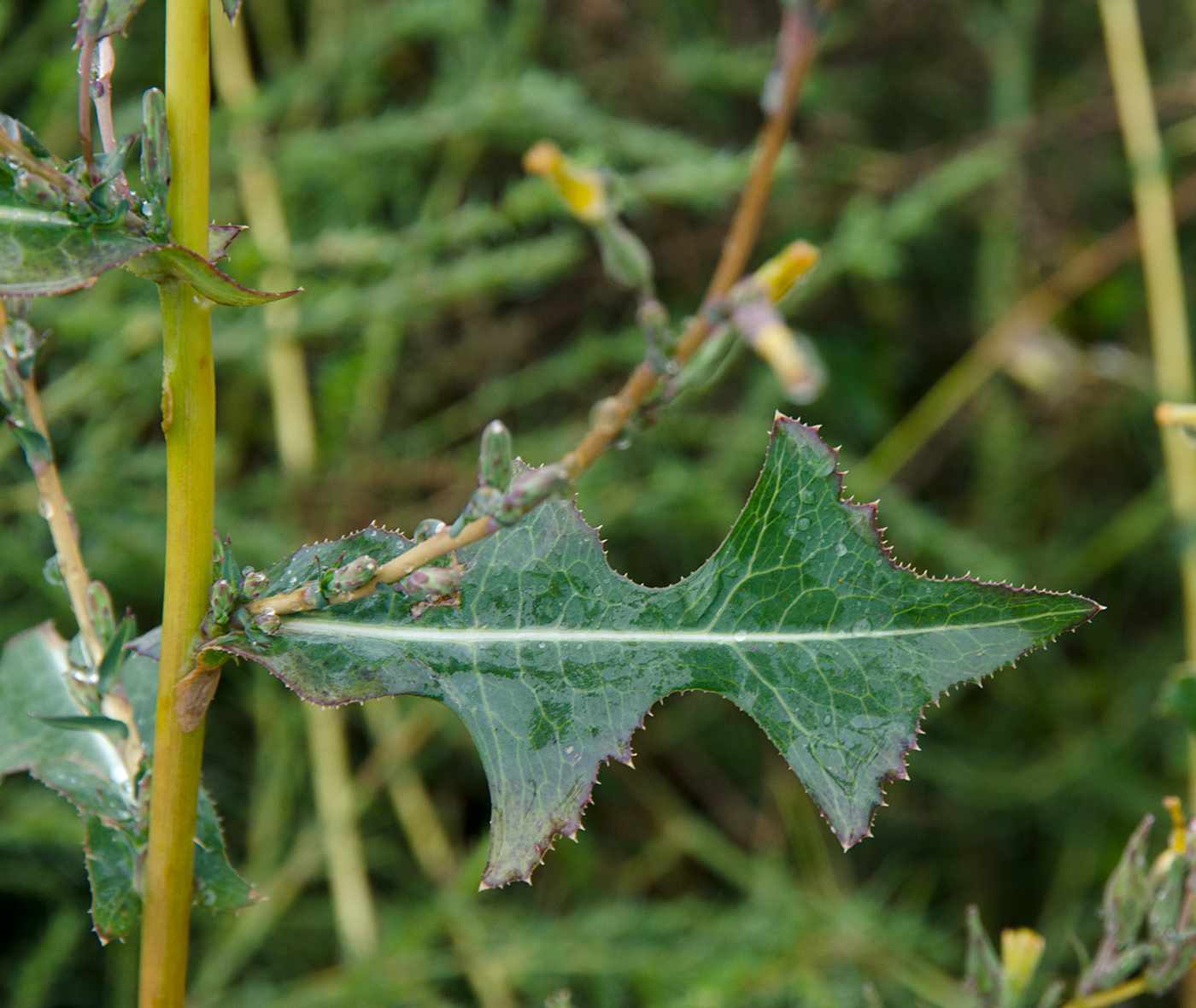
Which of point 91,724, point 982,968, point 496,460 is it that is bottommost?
point 982,968

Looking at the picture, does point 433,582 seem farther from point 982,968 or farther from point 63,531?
point 982,968

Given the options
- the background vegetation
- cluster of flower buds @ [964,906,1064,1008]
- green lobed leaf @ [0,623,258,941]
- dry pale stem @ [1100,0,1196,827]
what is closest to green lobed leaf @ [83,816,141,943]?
green lobed leaf @ [0,623,258,941]

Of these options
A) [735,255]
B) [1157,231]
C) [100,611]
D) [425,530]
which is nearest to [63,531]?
[100,611]

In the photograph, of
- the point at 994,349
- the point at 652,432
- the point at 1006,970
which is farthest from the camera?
the point at 994,349

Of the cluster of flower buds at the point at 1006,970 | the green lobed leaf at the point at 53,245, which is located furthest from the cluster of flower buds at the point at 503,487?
the cluster of flower buds at the point at 1006,970

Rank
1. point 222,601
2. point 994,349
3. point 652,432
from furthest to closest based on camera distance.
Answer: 1. point 994,349
2. point 652,432
3. point 222,601

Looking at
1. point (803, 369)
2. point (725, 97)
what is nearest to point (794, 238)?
point (725, 97)

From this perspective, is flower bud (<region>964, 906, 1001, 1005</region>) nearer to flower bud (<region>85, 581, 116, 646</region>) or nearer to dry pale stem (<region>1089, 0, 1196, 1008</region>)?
flower bud (<region>85, 581, 116, 646</region>)
